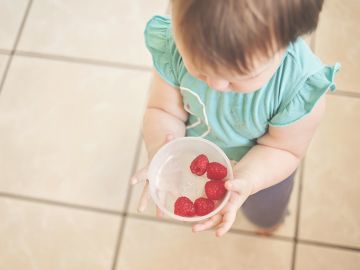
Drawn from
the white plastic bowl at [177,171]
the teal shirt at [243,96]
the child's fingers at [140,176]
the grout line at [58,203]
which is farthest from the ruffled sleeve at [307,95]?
the grout line at [58,203]

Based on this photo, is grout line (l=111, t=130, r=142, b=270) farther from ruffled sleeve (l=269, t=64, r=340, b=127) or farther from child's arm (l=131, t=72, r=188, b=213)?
ruffled sleeve (l=269, t=64, r=340, b=127)

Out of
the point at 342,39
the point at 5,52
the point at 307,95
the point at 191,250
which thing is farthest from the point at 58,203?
the point at 342,39

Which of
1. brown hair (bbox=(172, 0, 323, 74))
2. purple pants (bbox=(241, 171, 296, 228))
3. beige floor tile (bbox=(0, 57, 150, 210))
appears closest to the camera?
brown hair (bbox=(172, 0, 323, 74))

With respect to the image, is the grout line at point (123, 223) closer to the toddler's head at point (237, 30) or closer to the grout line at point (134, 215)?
the grout line at point (134, 215)

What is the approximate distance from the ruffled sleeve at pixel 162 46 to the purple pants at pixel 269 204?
252mm

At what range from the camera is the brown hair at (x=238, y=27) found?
1.25ft

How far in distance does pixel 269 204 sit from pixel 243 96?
30 centimetres

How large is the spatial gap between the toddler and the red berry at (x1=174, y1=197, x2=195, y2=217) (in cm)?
2

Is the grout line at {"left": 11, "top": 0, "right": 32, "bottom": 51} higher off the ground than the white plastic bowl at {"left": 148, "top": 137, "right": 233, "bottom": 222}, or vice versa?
the white plastic bowl at {"left": 148, "top": 137, "right": 233, "bottom": 222}

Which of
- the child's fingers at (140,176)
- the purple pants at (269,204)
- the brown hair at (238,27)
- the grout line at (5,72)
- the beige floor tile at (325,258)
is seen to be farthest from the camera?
the grout line at (5,72)

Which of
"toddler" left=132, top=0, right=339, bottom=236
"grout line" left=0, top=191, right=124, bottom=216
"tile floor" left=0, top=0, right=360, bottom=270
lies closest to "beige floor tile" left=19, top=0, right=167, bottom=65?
"tile floor" left=0, top=0, right=360, bottom=270

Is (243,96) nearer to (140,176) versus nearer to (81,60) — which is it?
(140,176)

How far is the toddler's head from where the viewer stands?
0.38 metres

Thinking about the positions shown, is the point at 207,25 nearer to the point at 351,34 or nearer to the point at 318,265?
the point at 318,265
